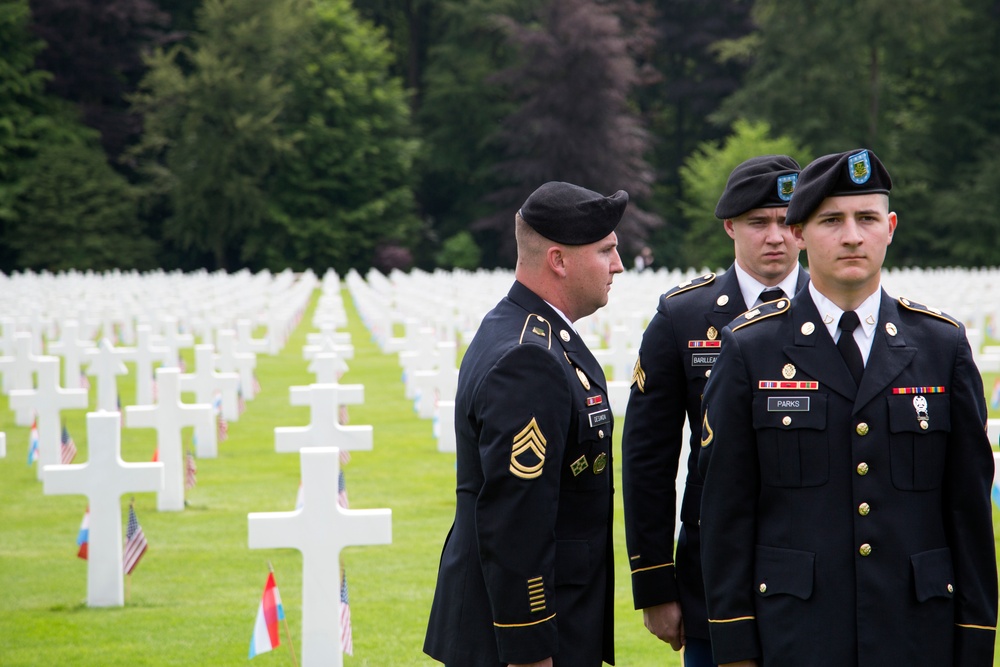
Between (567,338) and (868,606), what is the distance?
0.95 metres

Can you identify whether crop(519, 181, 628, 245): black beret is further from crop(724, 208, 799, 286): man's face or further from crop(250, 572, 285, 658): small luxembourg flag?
crop(250, 572, 285, 658): small luxembourg flag

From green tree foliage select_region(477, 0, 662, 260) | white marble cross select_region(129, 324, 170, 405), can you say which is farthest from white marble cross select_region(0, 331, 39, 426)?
green tree foliage select_region(477, 0, 662, 260)

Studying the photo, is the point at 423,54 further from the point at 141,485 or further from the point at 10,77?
the point at 141,485

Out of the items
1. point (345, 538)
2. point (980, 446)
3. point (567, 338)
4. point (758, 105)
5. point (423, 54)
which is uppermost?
point (423, 54)

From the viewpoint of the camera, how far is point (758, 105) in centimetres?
4947

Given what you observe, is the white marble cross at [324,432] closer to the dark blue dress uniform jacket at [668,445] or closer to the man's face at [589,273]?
the dark blue dress uniform jacket at [668,445]

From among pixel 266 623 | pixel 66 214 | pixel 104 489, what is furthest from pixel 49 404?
pixel 66 214

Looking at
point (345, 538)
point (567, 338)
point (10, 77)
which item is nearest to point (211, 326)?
point (345, 538)

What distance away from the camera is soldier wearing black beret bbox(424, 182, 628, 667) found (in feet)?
9.47

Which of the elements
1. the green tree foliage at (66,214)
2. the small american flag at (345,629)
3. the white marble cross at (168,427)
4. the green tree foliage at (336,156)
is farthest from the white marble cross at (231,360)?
the green tree foliage at (336,156)

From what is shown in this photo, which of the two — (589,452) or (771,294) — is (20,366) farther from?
(589,452)

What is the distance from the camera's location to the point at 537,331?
3.06 m

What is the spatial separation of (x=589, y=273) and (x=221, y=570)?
4394 mm

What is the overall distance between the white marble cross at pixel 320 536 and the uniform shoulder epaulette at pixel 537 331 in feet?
6.93
